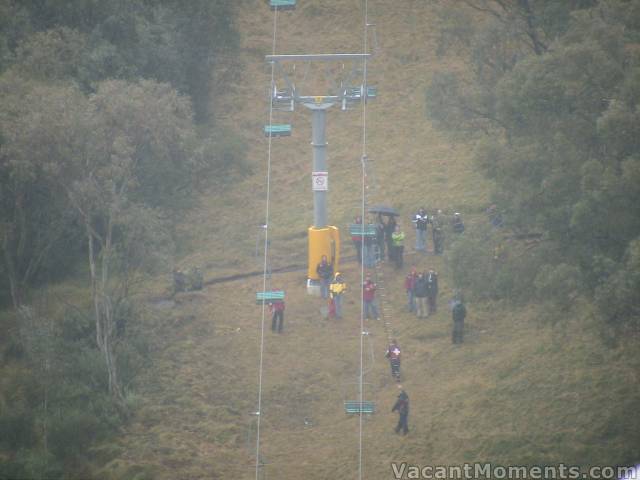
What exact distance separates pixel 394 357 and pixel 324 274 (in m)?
4.79

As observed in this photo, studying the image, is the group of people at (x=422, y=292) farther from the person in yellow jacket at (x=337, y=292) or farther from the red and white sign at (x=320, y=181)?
the red and white sign at (x=320, y=181)

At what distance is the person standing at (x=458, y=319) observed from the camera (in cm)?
3447

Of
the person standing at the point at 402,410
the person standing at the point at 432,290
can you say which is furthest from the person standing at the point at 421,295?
the person standing at the point at 402,410

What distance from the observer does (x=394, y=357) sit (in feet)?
110

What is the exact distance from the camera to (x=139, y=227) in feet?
112

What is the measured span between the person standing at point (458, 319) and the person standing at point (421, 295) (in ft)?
4.05

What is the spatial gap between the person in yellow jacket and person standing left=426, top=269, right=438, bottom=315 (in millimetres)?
2450

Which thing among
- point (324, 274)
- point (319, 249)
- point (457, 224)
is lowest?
point (324, 274)

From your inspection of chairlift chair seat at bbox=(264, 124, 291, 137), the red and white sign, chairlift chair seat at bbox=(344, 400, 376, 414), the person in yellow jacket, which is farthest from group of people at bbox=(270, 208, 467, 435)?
chairlift chair seat at bbox=(264, 124, 291, 137)

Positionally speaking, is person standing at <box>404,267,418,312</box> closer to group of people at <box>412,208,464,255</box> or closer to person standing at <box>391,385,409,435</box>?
group of people at <box>412,208,464,255</box>

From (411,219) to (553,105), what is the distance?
11.9 metres

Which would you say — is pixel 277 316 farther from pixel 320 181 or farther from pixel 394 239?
pixel 394 239

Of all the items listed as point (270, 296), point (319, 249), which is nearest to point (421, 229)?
point (319, 249)

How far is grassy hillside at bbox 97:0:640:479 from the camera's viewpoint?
3102 cm
